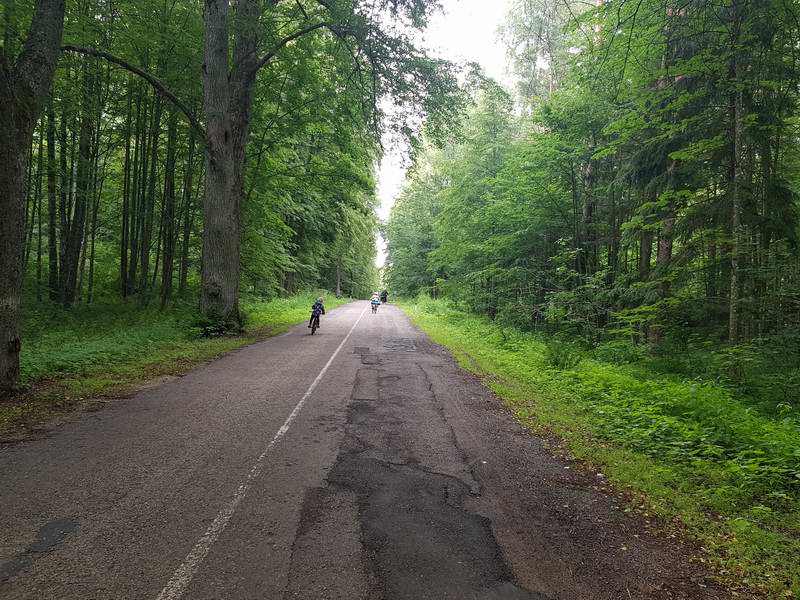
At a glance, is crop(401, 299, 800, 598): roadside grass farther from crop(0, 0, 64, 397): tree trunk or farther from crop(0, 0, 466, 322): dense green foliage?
crop(0, 0, 466, 322): dense green foliage

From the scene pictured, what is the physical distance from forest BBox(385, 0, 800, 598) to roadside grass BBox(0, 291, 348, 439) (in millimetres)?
6937

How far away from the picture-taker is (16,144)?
6535mm

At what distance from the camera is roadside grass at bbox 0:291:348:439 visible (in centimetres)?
657

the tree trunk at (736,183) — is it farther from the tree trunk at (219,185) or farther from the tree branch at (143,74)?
the tree trunk at (219,185)

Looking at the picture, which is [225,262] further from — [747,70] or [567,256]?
[747,70]

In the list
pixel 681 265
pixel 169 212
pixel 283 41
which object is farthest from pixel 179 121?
pixel 681 265

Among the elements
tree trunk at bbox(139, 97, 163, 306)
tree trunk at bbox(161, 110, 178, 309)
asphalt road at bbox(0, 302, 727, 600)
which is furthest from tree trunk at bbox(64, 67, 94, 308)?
asphalt road at bbox(0, 302, 727, 600)

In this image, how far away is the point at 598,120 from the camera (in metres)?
13.5

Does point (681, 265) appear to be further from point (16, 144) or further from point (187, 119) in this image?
point (187, 119)

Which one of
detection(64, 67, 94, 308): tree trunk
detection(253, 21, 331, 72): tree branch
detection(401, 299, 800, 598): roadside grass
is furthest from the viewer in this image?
detection(64, 67, 94, 308): tree trunk

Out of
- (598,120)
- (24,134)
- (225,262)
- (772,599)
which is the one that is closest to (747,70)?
(598,120)

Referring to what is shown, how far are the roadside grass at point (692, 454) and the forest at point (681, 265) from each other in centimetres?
3

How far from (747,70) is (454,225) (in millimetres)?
15186

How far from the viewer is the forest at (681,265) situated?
4863mm
